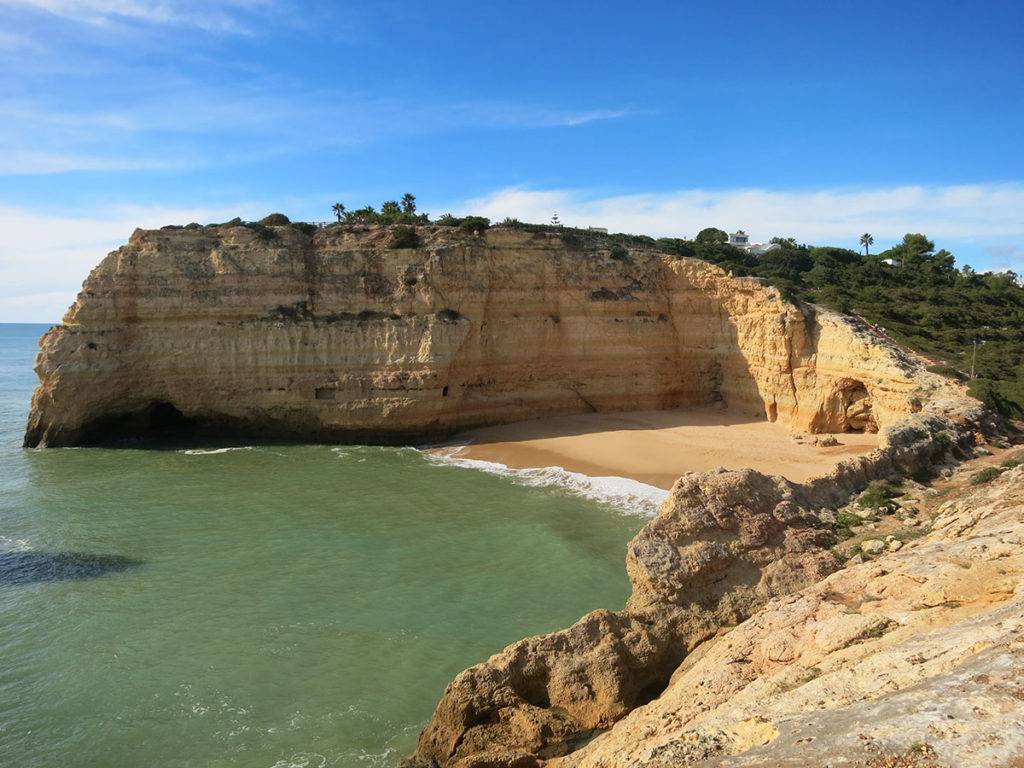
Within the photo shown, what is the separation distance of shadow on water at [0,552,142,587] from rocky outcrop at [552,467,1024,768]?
39.3 ft

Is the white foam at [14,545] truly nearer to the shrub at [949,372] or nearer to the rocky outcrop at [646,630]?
the rocky outcrop at [646,630]

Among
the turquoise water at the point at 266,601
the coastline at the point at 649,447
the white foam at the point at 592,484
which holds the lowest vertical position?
the turquoise water at the point at 266,601

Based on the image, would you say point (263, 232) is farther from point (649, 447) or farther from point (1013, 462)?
point (1013, 462)

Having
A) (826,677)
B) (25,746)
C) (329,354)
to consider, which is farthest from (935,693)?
(329,354)

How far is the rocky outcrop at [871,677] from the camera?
3941 millimetres

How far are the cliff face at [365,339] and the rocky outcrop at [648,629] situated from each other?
690 inches

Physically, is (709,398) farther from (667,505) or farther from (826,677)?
(826,677)

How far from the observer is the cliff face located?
26391 mm

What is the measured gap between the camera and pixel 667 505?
29.9ft

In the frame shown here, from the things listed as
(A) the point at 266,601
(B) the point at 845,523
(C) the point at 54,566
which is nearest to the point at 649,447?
(B) the point at 845,523

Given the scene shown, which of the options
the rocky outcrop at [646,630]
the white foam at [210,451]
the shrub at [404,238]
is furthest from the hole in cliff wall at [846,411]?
the white foam at [210,451]

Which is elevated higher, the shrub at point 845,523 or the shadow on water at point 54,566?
the shrub at point 845,523

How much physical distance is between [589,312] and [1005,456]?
17000 mm

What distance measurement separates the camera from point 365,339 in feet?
87.8
